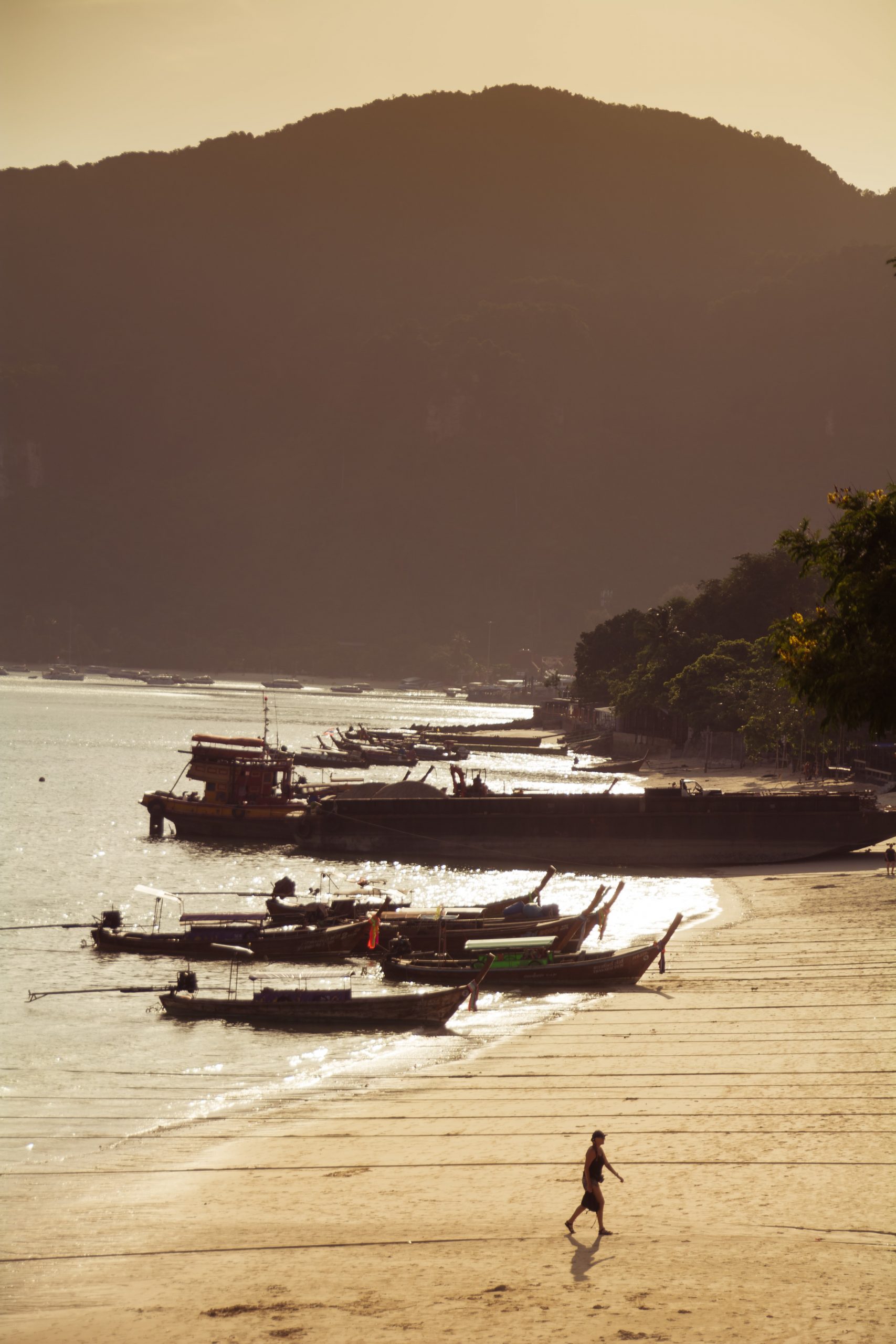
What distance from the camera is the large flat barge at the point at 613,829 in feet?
209

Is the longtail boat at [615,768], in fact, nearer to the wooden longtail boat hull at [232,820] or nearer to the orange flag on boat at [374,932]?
the wooden longtail boat hull at [232,820]

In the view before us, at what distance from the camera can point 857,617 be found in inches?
741

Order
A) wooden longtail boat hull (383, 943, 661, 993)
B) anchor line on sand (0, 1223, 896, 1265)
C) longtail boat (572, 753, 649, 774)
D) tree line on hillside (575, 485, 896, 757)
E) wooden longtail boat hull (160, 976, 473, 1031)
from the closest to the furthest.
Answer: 1. anchor line on sand (0, 1223, 896, 1265)
2. tree line on hillside (575, 485, 896, 757)
3. wooden longtail boat hull (160, 976, 473, 1031)
4. wooden longtail boat hull (383, 943, 661, 993)
5. longtail boat (572, 753, 649, 774)

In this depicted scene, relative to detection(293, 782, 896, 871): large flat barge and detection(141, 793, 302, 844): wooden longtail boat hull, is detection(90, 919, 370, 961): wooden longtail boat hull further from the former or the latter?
detection(141, 793, 302, 844): wooden longtail boat hull

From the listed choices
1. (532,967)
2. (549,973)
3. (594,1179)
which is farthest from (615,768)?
(594,1179)

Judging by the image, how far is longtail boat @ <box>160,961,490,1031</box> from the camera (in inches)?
1296

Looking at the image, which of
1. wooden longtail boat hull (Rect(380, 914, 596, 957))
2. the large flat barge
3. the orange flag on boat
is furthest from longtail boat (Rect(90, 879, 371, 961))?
the large flat barge

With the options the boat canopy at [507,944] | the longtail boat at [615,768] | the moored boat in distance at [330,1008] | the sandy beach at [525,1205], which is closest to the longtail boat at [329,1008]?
the moored boat in distance at [330,1008]

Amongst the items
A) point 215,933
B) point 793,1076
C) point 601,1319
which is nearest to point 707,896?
point 215,933

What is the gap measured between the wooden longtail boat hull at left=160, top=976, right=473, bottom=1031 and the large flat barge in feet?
104

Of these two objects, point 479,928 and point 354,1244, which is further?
point 479,928

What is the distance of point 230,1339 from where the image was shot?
15.0m

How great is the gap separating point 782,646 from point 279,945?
87.8 ft

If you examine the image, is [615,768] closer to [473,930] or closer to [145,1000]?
[473,930]
